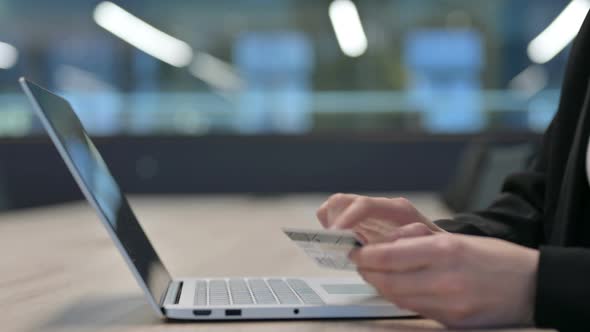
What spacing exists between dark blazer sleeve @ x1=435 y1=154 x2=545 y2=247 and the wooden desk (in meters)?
0.20

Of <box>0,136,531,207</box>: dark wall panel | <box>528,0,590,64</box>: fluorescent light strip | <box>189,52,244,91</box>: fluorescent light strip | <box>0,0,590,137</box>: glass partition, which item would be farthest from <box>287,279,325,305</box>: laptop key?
<box>528,0,590,64</box>: fluorescent light strip

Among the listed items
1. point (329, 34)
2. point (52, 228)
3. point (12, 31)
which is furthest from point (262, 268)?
point (12, 31)

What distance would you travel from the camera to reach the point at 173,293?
Answer: 0.89 m

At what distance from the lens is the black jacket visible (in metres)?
1.03

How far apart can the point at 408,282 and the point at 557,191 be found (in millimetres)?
561

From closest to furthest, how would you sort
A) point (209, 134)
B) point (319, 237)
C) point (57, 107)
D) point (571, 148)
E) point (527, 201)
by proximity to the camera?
1. point (319, 237)
2. point (57, 107)
3. point (571, 148)
4. point (527, 201)
5. point (209, 134)

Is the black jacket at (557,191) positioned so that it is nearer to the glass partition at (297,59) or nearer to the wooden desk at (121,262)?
the wooden desk at (121,262)

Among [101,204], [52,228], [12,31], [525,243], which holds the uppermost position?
[12,31]

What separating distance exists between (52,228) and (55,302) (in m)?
1.22

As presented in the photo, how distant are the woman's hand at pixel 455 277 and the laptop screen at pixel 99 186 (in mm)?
239

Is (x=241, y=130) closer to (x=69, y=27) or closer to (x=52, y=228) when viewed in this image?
(x=69, y=27)

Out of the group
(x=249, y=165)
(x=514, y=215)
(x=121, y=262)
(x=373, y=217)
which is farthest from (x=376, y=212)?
(x=249, y=165)

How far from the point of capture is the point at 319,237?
67cm

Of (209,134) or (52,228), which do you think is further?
(209,134)
